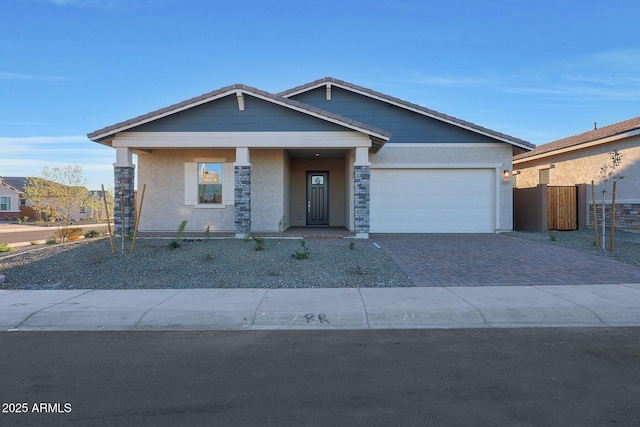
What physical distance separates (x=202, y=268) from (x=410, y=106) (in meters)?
10.7

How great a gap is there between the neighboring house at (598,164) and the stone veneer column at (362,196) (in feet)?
31.2

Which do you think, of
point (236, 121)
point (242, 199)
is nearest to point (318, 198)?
point (242, 199)

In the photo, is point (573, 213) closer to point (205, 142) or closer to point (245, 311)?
point (205, 142)

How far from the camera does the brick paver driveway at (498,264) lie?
8695 mm

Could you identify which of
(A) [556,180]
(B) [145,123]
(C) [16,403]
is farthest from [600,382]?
(A) [556,180]

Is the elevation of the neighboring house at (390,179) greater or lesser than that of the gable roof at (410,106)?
lesser

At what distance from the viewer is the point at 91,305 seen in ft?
23.0

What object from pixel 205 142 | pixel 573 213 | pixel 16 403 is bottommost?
pixel 16 403

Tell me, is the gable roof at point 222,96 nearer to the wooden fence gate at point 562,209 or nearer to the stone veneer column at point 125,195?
the stone veneer column at point 125,195

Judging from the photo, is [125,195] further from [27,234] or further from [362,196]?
[27,234]

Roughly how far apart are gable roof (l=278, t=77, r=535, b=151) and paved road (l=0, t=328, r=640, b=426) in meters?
11.7

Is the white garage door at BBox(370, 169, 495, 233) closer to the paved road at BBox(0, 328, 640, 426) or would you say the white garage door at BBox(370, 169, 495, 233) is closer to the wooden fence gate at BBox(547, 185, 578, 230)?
the wooden fence gate at BBox(547, 185, 578, 230)

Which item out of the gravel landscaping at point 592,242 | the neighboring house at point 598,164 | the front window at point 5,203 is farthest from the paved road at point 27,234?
the front window at point 5,203

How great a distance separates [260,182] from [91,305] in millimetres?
9925
